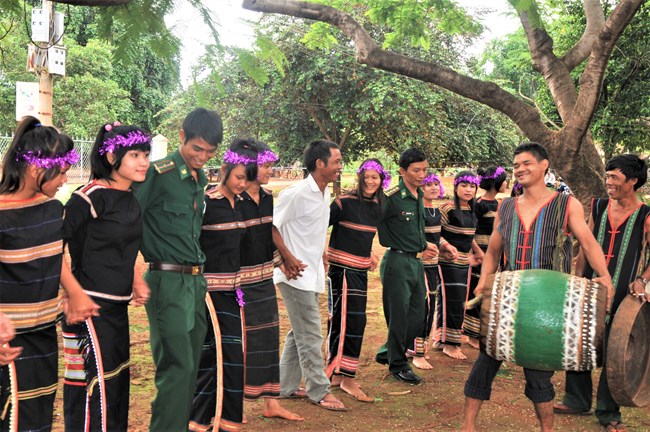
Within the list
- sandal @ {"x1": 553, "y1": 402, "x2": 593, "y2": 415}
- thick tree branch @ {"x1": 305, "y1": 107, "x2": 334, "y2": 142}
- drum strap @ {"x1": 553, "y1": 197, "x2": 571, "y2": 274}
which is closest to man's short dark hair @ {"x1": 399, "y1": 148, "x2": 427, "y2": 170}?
drum strap @ {"x1": 553, "y1": 197, "x2": 571, "y2": 274}

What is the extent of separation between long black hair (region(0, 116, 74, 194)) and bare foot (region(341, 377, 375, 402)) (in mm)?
2970

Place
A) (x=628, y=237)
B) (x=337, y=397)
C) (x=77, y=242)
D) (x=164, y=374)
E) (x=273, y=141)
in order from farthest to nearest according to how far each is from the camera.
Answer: (x=273, y=141)
(x=337, y=397)
(x=628, y=237)
(x=164, y=374)
(x=77, y=242)

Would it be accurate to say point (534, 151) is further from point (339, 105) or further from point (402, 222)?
point (339, 105)

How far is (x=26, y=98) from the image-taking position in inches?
327

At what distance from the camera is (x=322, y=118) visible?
1866cm

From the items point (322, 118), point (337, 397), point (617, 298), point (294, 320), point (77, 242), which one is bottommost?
point (337, 397)

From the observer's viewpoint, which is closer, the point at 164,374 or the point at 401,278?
the point at 164,374

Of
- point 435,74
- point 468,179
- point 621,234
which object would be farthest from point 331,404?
point 435,74

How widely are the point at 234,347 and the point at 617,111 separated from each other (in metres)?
10.1

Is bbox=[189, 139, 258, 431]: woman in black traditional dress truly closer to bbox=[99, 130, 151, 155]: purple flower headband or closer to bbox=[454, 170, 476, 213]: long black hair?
bbox=[99, 130, 151, 155]: purple flower headband

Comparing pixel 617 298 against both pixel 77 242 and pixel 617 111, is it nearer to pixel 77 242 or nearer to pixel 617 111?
pixel 77 242

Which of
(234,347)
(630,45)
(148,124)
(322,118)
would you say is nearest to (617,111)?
(630,45)

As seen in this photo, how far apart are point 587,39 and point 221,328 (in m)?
5.10

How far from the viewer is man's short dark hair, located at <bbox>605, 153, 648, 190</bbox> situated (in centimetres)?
446
